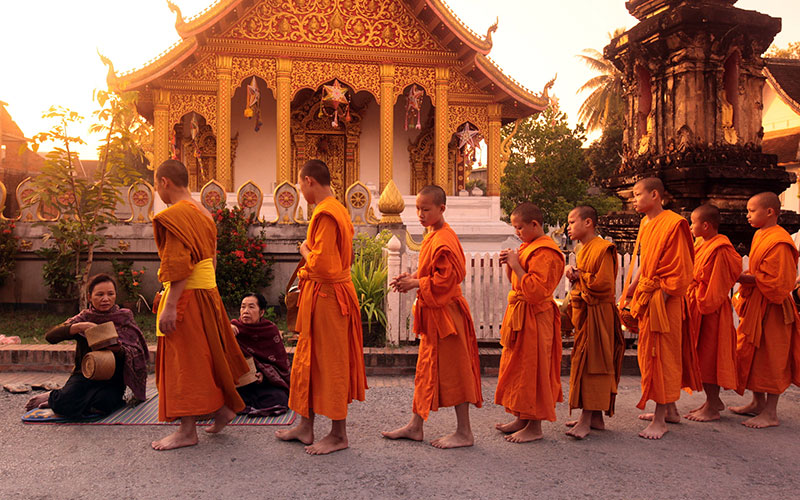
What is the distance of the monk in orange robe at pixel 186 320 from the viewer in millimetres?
3678

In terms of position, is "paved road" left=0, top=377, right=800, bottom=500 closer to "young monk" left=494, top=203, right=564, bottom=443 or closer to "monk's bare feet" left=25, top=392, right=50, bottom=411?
"monk's bare feet" left=25, top=392, right=50, bottom=411

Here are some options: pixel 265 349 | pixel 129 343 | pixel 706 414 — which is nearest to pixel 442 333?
pixel 265 349

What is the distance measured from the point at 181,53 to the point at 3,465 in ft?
36.3

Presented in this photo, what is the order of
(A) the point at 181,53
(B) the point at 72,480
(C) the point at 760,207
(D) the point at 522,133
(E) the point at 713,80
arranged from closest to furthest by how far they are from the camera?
(B) the point at 72,480 < (C) the point at 760,207 < (E) the point at 713,80 < (A) the point at 181,53 < (D) the point at 522,133

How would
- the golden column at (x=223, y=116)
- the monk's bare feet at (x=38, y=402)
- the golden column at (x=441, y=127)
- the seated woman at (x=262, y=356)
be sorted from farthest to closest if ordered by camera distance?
the golden column at (x=441, y=127)
the golden column at (x=223, y=116)
the seated woman at (x=262, y=356)
the monk's bare feet at (x=38, y=402)

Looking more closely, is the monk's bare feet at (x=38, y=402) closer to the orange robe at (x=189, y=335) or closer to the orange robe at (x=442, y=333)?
the orange robe at (x=189, y=335)

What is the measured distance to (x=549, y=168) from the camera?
24359 millimetres

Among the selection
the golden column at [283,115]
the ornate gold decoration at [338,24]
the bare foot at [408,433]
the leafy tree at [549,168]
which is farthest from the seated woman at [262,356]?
the leafy tree at [549,168]

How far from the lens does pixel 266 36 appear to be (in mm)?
13562

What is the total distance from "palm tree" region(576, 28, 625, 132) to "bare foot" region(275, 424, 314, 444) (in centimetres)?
3291

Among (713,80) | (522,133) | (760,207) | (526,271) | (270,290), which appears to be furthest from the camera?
(522,133)

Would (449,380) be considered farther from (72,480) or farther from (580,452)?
(72,480)

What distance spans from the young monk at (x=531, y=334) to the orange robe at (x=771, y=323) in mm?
1632

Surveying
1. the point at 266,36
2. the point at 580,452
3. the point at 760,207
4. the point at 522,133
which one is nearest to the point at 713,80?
the point at 760,207
